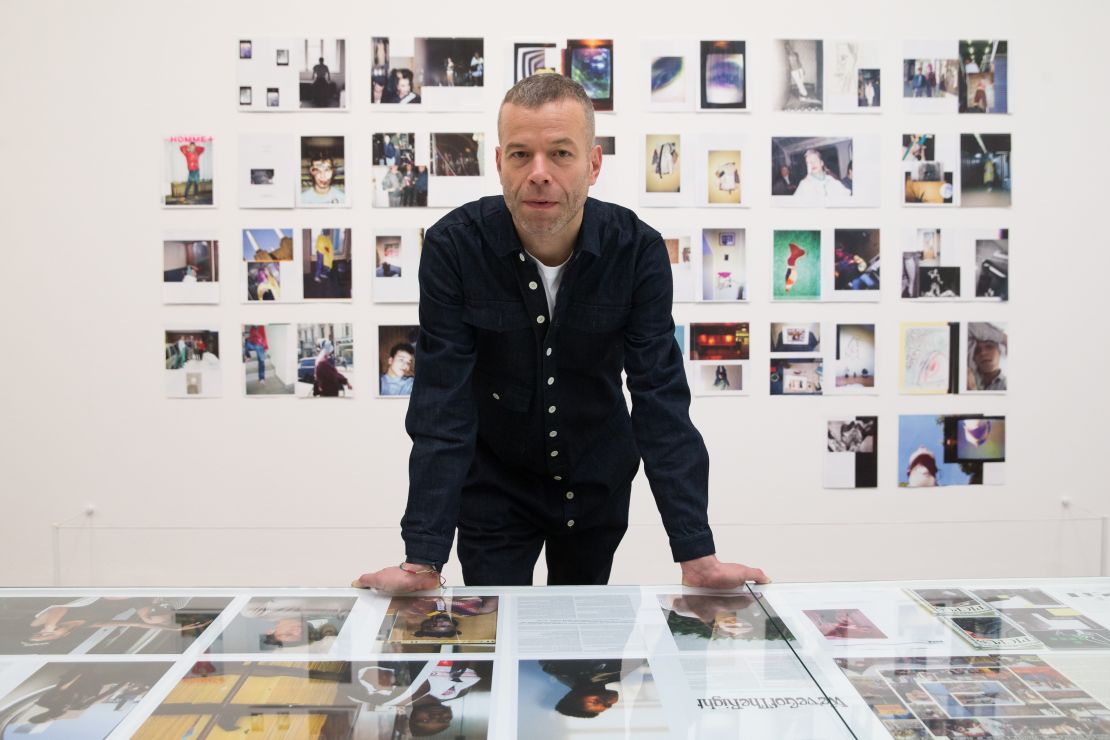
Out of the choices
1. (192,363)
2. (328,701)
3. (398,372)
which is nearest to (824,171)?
(398,372)

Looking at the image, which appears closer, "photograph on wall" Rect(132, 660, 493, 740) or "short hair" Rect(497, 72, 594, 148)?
Answer: "photograph on wall" Rect(132, 660, 493, 740)

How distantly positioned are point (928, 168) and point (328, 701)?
9.11ft

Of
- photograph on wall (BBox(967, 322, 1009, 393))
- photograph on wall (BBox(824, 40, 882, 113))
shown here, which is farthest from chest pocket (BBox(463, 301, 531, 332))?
photograph on wall (BBox(967, 322, 1009, 393))

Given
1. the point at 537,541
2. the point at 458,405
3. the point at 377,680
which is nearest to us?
the point at 377,680

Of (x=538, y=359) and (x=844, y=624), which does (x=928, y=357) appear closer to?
(x=538, y=359)

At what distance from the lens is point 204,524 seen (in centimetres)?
307

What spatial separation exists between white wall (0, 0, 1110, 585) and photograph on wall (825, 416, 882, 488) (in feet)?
0.14

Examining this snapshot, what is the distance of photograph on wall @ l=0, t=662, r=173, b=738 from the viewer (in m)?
0.94

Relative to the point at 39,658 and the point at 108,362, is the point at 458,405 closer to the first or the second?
the point at 39,658

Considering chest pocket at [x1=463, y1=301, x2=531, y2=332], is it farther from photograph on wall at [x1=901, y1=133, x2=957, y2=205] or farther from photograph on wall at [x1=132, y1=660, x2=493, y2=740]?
photograph on wall at [x1=901, y1=133, x2=957, y2=205]

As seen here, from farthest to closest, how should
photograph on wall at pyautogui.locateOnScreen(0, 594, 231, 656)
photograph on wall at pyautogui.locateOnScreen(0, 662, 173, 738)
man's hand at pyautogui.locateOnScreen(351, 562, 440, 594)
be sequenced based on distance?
man's hand at pyautogui.locateOnScreen(351, 562, 440, 594)
photograph on wall at pyautogui.locateOnScreen(0, 594, 231, 656)
photograph on wall at pyautogui.locateOnScreen(0, 662, 173, 738)

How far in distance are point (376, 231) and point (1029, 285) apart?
7.39ft

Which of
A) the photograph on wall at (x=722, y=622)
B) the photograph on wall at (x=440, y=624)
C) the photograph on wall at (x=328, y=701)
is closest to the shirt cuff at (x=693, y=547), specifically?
the photograph on wall at (x=722, y=622)

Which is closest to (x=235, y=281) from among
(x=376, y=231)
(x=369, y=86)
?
(x=376, y=231)
